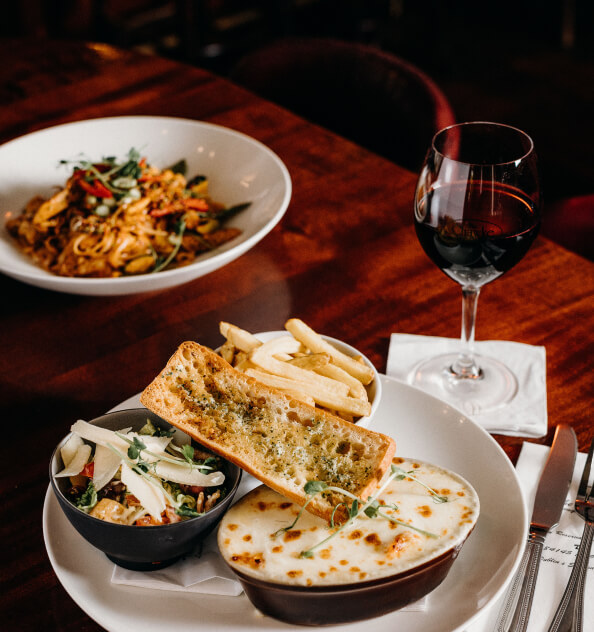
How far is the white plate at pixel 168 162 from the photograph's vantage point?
1.78m

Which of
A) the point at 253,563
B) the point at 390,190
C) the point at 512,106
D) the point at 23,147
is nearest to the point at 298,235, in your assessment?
the point at 390,190

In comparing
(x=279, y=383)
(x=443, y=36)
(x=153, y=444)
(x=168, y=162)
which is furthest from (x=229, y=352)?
(x=443, y=36)

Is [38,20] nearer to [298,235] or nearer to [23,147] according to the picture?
[23,147]

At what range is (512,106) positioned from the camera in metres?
5.41

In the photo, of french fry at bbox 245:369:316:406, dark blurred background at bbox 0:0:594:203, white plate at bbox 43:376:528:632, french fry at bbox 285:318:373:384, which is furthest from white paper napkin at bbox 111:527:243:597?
dark blurred background at bbox 0:0:594:203

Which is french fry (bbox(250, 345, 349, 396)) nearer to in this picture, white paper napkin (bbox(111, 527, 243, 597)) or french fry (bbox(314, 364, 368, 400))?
french fry (bbox(314, 364, 368, 400))

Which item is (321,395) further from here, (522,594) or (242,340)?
(522,594)

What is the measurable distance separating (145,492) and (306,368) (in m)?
0.35

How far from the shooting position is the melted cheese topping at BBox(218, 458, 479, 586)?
36.2 inches

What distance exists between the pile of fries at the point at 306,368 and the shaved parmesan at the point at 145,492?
0.25 metres

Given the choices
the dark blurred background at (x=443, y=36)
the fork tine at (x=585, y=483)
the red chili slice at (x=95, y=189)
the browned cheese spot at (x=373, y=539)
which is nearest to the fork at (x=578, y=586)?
the fork tine at (x=585, y=483)

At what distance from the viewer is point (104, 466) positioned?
1.03m

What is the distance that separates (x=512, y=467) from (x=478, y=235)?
37 cm

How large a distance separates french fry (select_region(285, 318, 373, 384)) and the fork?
378mm
